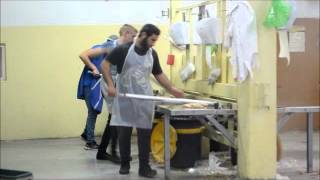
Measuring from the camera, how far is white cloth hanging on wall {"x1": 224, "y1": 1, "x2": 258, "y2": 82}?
19.1 ft

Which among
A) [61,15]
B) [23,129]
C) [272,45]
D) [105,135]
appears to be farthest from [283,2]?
[23,129]

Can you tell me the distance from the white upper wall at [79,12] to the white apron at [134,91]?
10.1ft

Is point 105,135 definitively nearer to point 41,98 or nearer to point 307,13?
point 41,98

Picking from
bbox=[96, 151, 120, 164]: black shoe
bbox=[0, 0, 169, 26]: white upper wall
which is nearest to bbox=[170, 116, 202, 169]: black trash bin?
bbox=[96, 151, 120, 164]: black shoe

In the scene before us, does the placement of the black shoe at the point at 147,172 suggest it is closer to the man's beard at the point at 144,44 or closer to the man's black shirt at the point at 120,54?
the man's black shirt at the point at 120,54

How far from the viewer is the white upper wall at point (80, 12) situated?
8.90 m

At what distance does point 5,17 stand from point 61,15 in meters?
0.83

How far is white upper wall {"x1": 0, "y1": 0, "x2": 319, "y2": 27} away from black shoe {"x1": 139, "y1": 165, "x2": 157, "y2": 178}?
3328 millimetres

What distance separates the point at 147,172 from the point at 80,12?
368 centimetres

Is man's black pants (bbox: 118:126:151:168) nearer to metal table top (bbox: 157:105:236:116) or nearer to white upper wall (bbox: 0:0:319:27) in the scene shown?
metal table top (bbox: 157:105:236:116)

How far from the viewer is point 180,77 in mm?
8344

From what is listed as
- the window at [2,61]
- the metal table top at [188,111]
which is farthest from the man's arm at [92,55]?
the window at [2,61]

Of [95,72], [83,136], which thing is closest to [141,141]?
[95,72]

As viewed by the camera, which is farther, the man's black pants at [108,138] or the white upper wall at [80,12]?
the white upper wall at [80,12]
